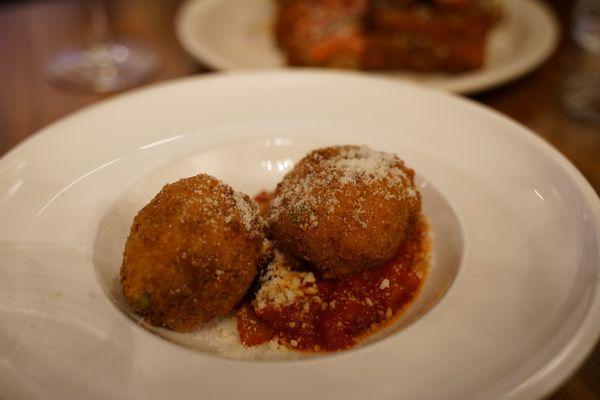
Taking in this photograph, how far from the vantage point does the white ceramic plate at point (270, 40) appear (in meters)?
2.93

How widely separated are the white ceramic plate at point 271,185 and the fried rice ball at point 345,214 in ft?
0.65

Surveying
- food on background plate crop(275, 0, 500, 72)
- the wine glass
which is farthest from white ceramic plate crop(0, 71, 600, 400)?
the wine glass

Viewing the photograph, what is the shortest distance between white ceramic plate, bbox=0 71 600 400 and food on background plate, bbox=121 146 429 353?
12cm

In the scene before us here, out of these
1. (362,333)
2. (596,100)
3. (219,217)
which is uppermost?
(219,217)

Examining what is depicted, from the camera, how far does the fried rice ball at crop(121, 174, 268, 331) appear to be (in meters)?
1.44

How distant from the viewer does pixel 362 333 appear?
155 cm

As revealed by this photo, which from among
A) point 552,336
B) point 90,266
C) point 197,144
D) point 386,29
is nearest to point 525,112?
point 386,29

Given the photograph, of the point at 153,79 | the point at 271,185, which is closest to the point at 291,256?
the point at 271,185

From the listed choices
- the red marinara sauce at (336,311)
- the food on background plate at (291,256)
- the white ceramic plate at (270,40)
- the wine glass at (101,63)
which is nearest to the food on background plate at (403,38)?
the white ceramic plate at (270,40)

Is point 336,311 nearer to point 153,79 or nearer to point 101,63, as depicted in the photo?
point 153,79

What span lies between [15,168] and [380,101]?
1.32 meters

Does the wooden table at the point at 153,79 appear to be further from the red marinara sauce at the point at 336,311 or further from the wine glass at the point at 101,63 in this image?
the red marinara sauce at the point at 336,311

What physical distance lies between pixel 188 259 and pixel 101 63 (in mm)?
2382

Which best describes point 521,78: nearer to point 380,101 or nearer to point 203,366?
point 380,101
